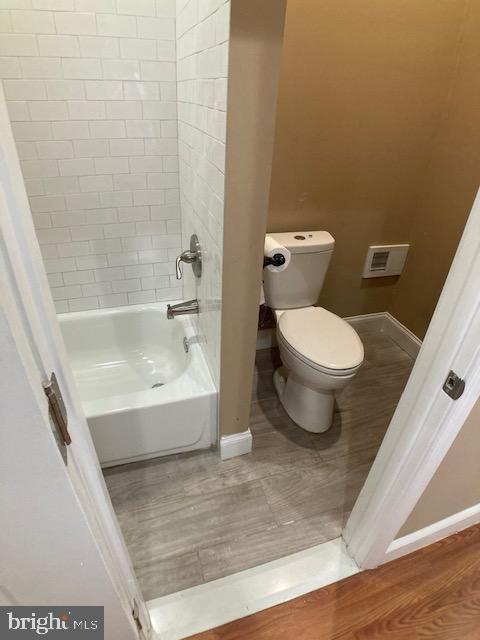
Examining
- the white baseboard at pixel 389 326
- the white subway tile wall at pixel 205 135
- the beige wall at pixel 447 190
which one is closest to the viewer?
the white subway tile wall at pixel 205 135

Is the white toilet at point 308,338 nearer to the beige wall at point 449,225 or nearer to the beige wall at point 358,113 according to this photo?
the beige wall at point 358,113

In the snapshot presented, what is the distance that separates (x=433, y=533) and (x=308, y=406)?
64 centimetres

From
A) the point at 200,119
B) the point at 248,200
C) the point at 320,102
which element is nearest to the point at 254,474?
the point at 248,200

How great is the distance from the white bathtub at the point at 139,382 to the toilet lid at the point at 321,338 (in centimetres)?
41

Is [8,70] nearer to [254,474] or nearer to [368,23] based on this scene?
[368,23]

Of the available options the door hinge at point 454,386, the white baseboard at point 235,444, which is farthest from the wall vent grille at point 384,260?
the door hinge at point 454,386

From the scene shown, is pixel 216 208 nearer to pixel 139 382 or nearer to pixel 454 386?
pixel 454 386

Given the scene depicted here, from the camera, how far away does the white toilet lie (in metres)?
1.45

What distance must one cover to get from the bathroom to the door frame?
64cm

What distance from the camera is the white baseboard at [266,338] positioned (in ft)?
6.94

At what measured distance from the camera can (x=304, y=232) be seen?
178 cm

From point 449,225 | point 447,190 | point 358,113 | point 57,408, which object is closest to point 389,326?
point 449,225

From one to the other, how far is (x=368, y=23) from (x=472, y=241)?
1392 mm

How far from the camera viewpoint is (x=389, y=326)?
234 centimetres
